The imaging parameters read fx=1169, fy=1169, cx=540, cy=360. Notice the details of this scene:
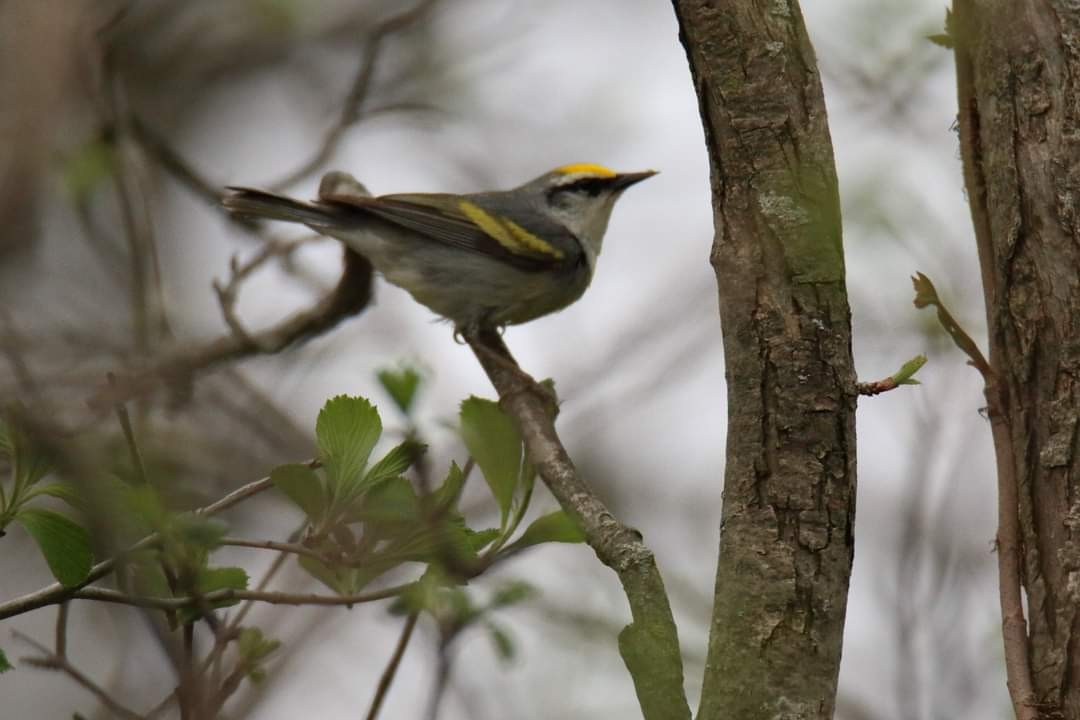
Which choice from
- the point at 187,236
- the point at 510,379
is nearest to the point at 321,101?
the point at 187,236

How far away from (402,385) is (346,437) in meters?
0.34

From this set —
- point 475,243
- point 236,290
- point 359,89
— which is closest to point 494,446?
point 236,290

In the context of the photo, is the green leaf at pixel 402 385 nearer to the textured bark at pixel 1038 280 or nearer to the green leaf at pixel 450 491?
the green leaf at pixel 450 491

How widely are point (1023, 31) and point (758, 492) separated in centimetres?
115

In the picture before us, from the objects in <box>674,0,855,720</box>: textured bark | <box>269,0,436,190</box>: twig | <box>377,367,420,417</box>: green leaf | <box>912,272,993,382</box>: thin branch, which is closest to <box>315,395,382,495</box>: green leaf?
<box>377,367,420,417</box>: green leaf

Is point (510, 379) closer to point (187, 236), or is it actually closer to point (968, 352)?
point (968, 352)

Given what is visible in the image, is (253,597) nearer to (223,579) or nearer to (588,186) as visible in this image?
(223,579)

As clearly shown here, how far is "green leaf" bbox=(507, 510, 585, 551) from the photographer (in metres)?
1.95

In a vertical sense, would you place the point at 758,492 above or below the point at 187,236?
below

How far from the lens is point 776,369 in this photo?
2.00m

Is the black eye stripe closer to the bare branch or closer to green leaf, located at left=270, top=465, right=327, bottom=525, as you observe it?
green leaf, located at left=270, top=465, right=327, bottom=525

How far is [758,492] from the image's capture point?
2012 millimetres

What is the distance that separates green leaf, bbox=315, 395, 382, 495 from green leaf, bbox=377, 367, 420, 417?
10.7 inches

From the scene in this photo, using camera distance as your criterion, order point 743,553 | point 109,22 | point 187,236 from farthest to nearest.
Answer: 1. point 187,236
2. point 109,22
3. point 743,553
